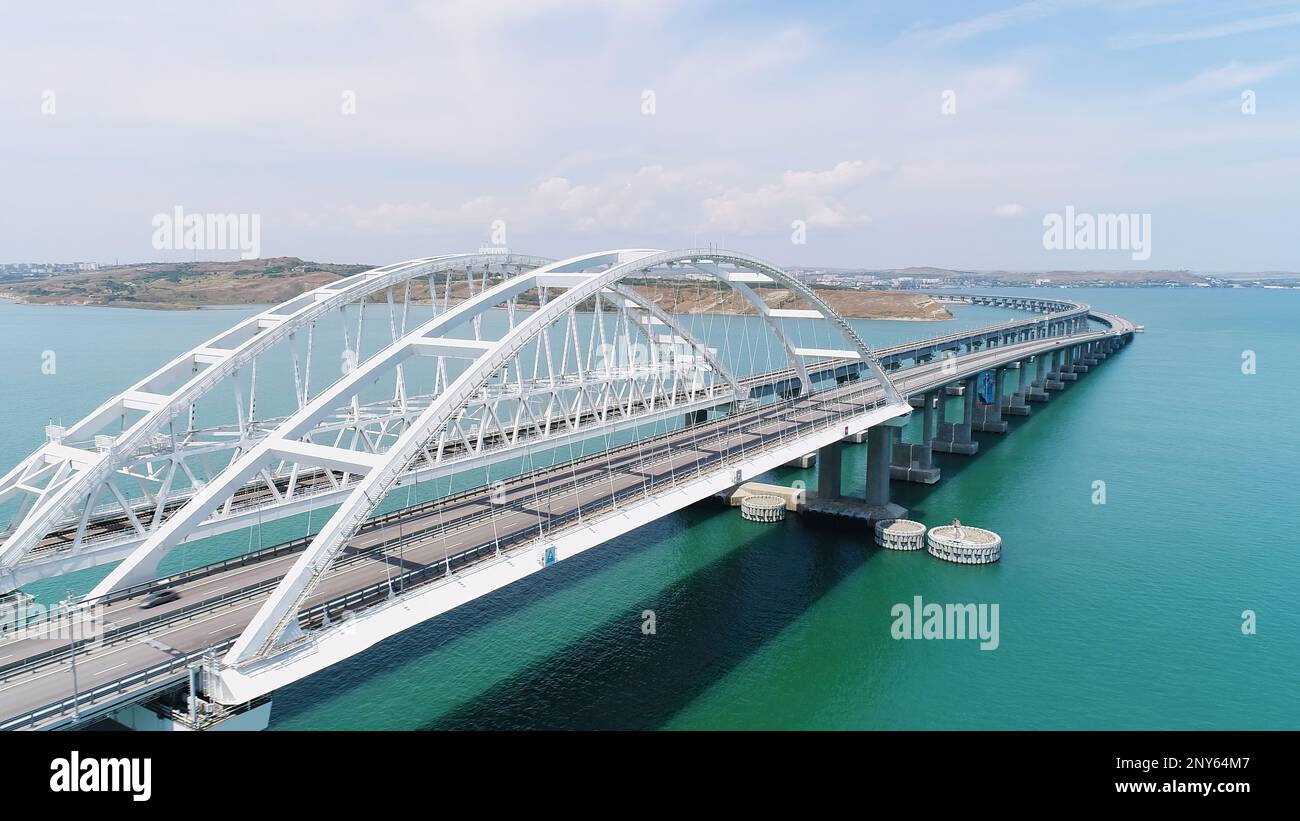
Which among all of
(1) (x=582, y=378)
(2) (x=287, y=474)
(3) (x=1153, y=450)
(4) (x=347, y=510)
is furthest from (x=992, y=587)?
(3) (x=1153, y=450)

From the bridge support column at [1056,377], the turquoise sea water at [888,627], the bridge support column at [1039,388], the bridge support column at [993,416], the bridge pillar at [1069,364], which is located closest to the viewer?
the turquoise sea water at [888,627]

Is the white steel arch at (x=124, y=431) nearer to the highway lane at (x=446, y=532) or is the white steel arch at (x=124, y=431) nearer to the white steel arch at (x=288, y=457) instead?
the white steel arch at (x=288, y=457)

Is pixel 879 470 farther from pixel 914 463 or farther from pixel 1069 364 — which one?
pixel 1069 364

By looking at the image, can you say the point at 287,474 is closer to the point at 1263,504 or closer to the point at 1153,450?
the point at 1263,504

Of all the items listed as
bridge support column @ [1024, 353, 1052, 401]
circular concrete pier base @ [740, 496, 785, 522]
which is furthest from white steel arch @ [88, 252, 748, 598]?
bridge support column @ [1024, 353, 1052, 401]

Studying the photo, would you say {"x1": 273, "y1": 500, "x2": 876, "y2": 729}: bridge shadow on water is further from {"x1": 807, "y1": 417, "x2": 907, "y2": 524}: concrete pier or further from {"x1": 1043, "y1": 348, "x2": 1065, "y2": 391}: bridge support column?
{"x1": 1043, "y1": 348, "x2": 1065, "y2": 391}: bridge support column

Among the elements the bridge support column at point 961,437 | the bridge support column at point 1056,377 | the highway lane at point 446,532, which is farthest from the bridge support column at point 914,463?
the bridge support column at point 1056,377

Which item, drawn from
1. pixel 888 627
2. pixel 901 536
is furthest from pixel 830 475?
pixel 888 627
